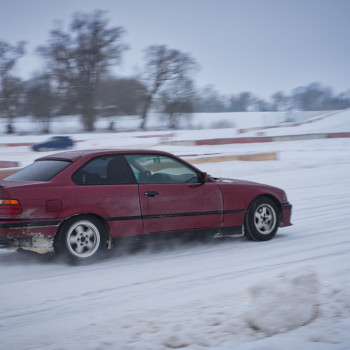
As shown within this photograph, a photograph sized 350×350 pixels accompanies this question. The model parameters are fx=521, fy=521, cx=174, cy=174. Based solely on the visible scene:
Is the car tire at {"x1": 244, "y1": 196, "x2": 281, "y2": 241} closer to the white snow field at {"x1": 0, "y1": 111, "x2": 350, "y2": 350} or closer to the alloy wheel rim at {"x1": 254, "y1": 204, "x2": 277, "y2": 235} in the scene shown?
the alloy wheel rim at {"x1": 254, "y1": 204, "x2": 277, "y2": 235}

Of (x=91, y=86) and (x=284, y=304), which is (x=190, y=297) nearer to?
(x=284, y=304)

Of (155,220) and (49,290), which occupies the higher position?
(155,220)

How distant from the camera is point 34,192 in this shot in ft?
17.1

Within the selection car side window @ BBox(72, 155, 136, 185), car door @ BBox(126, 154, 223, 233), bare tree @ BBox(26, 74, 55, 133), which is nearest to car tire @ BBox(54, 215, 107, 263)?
Answer: car side window @ BBox(72, 155, 136, 185)

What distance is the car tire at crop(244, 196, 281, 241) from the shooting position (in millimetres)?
6566

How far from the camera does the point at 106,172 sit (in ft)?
18.9

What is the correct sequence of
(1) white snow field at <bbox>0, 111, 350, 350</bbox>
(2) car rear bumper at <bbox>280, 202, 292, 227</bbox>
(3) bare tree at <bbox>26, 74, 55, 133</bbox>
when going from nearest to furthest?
(1) white snow field at <bbox>0, 111, 350, 350</bbox> → (2) car rear bumper at <bbox>280, 202, 292, 227</bbox> → (3) bare tree at <bbox>26, 74, 55, 133</bbox>

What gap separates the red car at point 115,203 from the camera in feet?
17.1

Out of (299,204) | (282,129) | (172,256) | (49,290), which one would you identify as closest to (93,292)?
(49,290)

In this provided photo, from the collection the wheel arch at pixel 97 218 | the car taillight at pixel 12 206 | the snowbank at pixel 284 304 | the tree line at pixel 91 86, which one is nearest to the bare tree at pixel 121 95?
the tree line at pixel 91 86

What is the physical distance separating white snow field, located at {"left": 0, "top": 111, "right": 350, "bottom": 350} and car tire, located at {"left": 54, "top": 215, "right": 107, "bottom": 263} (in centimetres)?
13

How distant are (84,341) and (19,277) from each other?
196 centimetres

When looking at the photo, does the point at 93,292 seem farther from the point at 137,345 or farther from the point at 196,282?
the point at 137,345

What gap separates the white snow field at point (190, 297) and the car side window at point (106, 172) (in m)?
0.89
